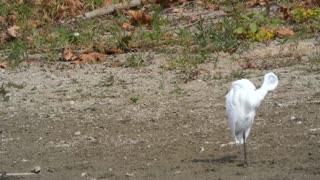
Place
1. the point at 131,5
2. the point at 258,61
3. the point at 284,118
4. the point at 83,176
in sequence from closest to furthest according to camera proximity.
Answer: the point at 83,176 → the point at 284,118 → the point at 258,61 → the point at 131,5

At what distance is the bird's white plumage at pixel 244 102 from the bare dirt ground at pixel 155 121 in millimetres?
378

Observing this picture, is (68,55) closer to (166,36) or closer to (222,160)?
(166,36)

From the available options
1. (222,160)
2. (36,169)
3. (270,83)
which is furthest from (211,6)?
(270,83)

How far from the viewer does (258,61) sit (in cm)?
1033

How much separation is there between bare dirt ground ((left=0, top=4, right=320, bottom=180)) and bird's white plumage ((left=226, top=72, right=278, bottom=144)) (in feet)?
1.24

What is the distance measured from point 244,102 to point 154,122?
1862mm

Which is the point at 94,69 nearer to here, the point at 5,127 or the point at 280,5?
the point at 5,127

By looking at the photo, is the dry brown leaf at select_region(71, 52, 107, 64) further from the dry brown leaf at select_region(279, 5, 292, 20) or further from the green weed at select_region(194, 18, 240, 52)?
the dry brown leaf at select_region(279, 5, 292, 20)

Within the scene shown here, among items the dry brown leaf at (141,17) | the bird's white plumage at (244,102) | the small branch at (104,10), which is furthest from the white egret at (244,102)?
the small branch at (104,10)

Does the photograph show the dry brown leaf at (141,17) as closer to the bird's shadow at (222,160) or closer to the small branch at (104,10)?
the small branch at (104,10)

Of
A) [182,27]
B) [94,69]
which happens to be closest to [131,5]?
[182,27]

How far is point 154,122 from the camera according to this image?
858 cm

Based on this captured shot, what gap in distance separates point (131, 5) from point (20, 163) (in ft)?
19.9

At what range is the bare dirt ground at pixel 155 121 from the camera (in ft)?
24.0
